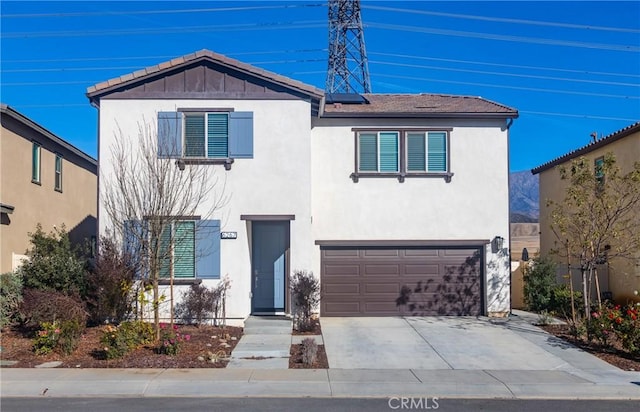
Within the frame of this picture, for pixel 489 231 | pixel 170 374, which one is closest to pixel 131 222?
pixel 170 374

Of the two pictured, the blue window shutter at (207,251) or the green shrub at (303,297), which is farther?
the blue window shutter at (207,251)

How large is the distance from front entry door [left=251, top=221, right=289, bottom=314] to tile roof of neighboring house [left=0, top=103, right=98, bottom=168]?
7.24 metres

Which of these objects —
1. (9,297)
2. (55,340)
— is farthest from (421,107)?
(9,297)

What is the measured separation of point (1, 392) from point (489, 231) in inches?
490

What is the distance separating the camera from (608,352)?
12711 millimetres

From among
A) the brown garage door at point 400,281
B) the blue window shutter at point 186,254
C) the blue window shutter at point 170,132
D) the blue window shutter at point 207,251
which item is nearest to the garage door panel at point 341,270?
the brown garage door at point 400,281

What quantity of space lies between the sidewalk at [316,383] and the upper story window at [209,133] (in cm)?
612

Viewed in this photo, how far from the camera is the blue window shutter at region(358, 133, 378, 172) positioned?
55.9 feet

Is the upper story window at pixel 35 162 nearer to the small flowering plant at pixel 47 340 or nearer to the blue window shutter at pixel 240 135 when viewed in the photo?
the blue window shutter at pixel 240 135

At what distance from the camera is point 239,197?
15.3 meters

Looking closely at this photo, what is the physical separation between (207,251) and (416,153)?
20.8ft

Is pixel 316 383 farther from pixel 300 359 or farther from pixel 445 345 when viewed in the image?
pixel 445 345

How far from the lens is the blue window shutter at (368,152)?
17031 mm

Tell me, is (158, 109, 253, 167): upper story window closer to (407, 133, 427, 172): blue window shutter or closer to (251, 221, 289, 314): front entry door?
(251, 221, 289, 314): front entry door
